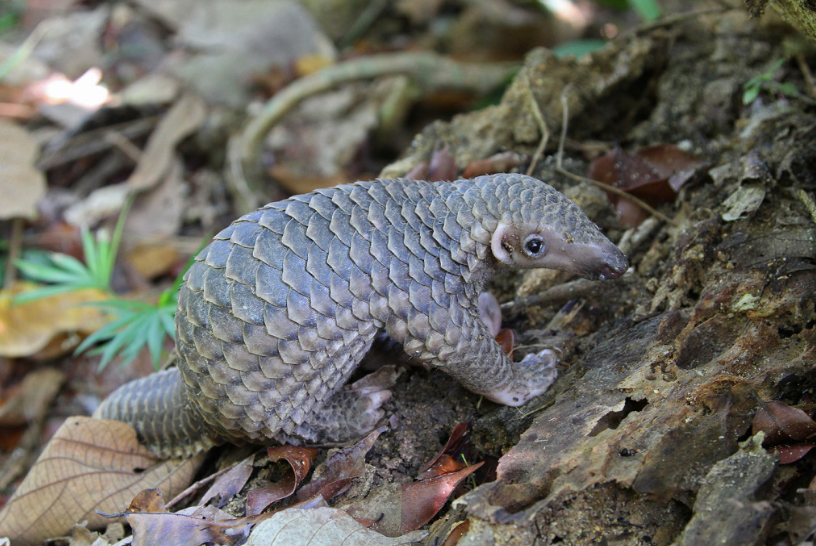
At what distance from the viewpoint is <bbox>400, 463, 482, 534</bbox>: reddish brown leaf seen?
2717 mm

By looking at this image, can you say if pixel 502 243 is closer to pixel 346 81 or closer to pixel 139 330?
pixel 139 330

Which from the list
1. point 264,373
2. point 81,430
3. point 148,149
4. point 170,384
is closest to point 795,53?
point 264,373

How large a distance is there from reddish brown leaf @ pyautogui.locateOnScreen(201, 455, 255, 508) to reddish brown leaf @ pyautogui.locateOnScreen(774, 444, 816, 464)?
8.16 ft

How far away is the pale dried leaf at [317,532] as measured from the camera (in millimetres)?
2480

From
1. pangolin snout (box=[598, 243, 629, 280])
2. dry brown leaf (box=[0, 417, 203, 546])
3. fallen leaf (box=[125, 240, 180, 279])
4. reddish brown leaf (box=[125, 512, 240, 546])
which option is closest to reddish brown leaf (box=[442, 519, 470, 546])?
reddish brown leaf (box=[125, 512, 240, 546])

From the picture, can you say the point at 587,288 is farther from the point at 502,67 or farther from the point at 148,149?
the point at 148,149

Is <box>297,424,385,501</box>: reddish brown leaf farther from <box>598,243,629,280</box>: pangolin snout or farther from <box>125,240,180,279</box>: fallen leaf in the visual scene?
<box>125,240,180,279</box>: fallen leaf

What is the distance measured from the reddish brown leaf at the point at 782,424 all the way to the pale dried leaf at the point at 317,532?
151 cm

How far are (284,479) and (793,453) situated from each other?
229cm

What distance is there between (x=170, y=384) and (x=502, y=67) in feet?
18.8

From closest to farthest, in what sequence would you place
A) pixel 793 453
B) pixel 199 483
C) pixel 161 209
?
pixel 793 453, pixel 199 483, pixel 161 209

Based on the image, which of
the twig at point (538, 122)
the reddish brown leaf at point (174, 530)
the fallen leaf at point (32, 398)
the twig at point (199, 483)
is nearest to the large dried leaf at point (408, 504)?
the reddish brown leaf at point (174, 530)

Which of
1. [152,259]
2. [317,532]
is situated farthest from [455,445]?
[152,259]

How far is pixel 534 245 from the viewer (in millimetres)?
2953
